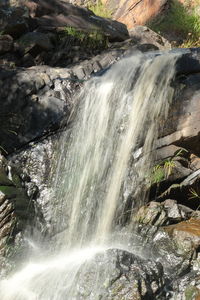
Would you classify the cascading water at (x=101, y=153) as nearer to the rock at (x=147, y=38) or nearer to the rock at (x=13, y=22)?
the rock at (x=13, y=22)

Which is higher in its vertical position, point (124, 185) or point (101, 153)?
point (101, 153)

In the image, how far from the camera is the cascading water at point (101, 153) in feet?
20.4

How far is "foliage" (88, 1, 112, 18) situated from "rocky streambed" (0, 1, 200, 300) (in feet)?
16.9

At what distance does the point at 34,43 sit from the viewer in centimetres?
932

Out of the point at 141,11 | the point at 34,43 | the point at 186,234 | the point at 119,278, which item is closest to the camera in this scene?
the point at 119,278

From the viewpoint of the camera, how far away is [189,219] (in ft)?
20.5

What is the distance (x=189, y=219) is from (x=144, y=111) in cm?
177

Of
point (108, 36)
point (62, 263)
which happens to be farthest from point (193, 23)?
point (62, 263)

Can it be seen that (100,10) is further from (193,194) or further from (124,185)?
(193,194)

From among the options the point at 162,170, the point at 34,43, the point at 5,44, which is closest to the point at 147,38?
the point at 34,43

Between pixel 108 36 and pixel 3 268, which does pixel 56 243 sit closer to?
pixel 3 268

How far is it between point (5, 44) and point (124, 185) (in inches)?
173

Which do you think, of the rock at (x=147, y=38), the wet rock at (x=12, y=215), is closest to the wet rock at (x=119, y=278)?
the wet rock at (x=12, y=215)

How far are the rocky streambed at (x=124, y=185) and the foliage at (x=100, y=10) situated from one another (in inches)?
202
